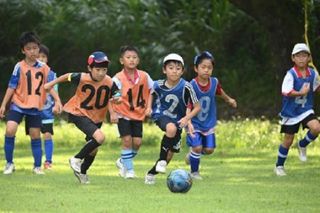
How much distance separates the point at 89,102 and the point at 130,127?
92 cm

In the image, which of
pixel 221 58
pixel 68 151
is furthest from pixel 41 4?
pixel 68 151

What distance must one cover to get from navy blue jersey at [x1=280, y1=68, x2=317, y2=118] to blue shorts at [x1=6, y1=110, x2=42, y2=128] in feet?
10.9

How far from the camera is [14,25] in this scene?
26719mm

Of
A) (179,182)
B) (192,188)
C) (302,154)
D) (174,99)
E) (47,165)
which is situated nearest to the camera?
(179,182)

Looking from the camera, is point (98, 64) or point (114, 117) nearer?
point (98, 64)

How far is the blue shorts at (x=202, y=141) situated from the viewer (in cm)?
1358

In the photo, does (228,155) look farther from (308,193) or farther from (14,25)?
(14,25)

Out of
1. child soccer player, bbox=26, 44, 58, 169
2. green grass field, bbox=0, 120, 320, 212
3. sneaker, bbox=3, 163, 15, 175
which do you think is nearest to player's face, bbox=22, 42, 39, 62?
child soccer player, bbox=26, 44, 58, 169

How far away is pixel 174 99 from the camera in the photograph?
13195 mm

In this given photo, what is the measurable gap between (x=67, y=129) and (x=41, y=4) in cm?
755

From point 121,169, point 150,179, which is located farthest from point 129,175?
point 150,179

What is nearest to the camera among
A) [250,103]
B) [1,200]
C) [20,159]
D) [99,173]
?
[1,200]

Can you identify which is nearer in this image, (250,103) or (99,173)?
(99,173)

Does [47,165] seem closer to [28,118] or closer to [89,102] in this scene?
[28,118]
